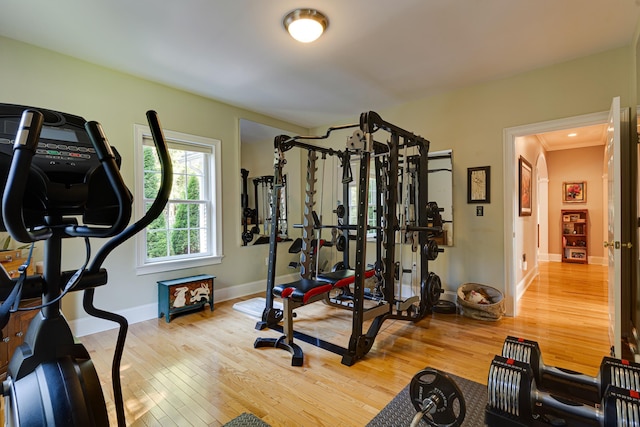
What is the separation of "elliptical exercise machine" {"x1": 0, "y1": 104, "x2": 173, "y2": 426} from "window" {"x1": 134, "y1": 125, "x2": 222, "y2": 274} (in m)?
2.63

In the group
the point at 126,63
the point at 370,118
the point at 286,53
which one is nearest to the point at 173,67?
the point at 126,63

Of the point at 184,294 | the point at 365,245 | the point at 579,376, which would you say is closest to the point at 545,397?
the point at 579,376

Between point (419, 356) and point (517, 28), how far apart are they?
9.25ft

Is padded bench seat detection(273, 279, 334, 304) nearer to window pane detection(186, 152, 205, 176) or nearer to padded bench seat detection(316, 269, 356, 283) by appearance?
padded bench seat detection(316, 269, 356, 283)

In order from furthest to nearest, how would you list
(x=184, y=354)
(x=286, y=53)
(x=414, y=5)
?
(x=286, y=53) < (x=184, y=354) < (x=414, y=5)

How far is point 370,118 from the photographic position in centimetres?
259

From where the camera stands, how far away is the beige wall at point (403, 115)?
2887 millimetres

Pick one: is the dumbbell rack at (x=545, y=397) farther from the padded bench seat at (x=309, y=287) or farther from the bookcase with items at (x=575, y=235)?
the bookcase with items at (x=575, y=235)

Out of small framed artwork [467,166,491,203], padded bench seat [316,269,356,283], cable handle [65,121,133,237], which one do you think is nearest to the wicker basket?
small framed artwork [467,166,491,203]

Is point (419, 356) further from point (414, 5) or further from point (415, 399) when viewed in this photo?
point (414, 5)

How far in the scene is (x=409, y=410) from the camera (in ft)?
6.04

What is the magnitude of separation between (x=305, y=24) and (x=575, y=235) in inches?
300

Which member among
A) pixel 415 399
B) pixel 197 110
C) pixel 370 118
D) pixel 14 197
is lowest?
pixel 415 399

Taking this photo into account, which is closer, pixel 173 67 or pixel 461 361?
pixel 461 361
